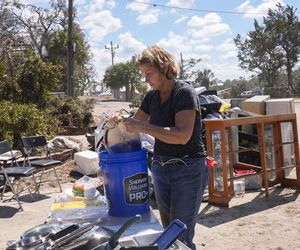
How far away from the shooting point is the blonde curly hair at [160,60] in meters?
2.54

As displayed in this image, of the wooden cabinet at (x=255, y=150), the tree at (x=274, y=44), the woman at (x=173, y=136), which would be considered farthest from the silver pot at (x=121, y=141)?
the tree at (x=274, y=44)

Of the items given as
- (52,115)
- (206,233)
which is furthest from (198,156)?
(52,115)

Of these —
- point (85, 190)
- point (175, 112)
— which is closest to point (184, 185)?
point (175, 112)

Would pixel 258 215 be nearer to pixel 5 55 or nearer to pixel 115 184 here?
pixel 115 184

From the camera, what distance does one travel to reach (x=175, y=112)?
2531 mm

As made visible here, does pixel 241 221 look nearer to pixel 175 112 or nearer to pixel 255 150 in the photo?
pixel 255 150

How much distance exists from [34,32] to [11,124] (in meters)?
28.2

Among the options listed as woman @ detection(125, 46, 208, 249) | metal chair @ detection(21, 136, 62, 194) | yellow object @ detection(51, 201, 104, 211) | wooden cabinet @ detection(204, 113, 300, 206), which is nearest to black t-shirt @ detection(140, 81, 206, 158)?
woman @ detection(125, 46, 208, 249)

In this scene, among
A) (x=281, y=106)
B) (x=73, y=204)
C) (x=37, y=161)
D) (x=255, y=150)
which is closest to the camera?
(x=73, y=204)

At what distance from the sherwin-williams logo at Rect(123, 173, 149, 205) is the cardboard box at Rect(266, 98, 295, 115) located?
17.7ft

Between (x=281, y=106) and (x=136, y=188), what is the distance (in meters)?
5.53

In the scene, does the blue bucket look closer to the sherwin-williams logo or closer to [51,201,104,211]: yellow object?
the sherwin-williams logo

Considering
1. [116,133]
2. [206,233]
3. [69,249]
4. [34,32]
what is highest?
[34,32]

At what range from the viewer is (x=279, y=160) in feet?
22.2
